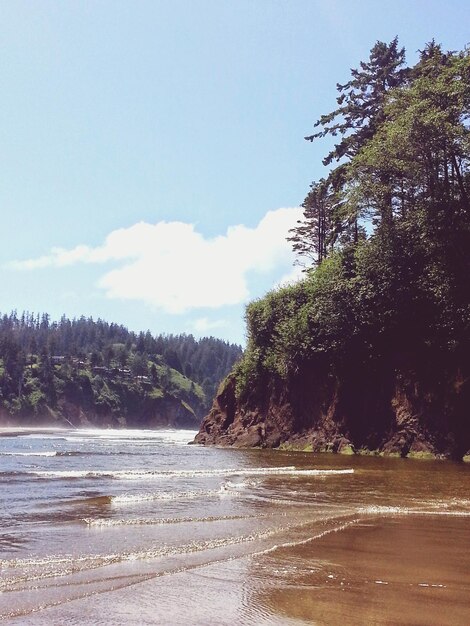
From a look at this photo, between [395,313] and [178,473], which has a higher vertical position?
[395,313]

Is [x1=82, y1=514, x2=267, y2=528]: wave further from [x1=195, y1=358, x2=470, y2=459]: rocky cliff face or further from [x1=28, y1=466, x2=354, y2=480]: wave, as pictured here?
[x1=195, y1=358, x2=470, y2=459]: rocky cliff face

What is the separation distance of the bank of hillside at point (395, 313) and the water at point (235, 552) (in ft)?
36.9

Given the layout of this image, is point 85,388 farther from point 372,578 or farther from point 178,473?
point 372,578

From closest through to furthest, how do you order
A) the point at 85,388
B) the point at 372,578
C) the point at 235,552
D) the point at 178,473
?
the point at 372,578 < the point at 235,552 < the point at 178,473 < the point at 85,388

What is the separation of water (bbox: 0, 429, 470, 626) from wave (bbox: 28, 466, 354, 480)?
147 centimetres

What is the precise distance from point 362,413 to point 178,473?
46.4ft

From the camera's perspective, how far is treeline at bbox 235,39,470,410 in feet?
87.2

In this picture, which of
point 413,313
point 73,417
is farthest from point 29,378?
point 413,313

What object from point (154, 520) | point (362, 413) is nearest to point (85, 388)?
point (362, 413)

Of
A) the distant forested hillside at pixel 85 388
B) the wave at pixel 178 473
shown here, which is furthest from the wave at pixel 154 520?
the distant forested hillside at pixel 85 388

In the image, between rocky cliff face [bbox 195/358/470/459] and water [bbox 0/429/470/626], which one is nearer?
water [bbox 0/429/470/626]

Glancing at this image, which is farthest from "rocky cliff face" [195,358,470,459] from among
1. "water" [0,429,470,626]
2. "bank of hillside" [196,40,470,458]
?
"water" [0,429,470,626]

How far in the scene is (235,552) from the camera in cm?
823

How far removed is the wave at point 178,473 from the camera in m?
17.5
